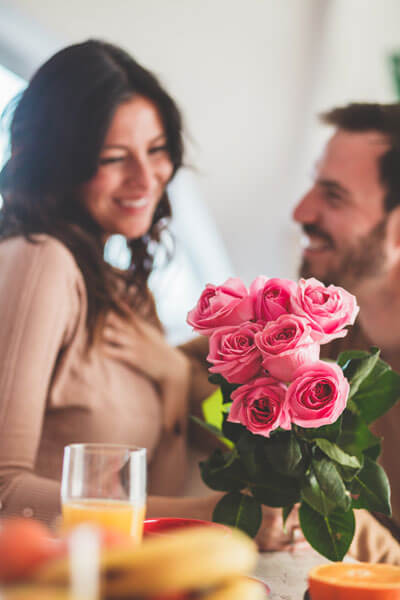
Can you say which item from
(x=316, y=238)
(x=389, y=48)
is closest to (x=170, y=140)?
(x=316, y=238)

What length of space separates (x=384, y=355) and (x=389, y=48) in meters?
2.22

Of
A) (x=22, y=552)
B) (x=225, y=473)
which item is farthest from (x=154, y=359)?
(x=22, y=552)

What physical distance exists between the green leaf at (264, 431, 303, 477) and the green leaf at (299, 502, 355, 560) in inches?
3.0

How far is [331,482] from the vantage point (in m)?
0.66

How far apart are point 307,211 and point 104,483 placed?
146 centimetres

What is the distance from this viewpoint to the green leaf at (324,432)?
26.3 inches

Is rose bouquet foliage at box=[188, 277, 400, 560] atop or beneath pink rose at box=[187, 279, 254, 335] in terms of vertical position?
beneath

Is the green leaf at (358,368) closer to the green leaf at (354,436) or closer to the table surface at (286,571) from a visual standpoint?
the green leaf at (354,436)

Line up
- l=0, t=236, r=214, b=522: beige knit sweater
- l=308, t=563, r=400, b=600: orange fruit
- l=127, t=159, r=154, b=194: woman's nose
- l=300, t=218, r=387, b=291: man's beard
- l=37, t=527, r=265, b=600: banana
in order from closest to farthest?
l=37, t=527, r=265, b=600: banana → l=308, t=563, r=400, b=600: orange fruit → l=0, t=236, r=214, b=522: beige knit sweater → l=127, t=159, r=154, b=194: woman's nose → l=300, t=218, r=387, b=291: man's beard

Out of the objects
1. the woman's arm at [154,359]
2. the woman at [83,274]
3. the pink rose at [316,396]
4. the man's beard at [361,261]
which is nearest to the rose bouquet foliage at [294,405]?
the pink rose at [316,396]

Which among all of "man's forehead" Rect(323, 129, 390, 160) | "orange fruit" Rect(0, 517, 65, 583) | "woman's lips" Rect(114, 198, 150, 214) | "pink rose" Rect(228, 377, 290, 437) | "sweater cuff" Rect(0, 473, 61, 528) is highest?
"man's forehead" Rect(323, 129, 390, 160)

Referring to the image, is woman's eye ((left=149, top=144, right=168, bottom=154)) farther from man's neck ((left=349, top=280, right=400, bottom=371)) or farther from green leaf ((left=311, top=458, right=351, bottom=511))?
green leaf ((left=311, top=458, right=351, bottom=511))

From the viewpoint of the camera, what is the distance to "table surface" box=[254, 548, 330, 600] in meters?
0.64

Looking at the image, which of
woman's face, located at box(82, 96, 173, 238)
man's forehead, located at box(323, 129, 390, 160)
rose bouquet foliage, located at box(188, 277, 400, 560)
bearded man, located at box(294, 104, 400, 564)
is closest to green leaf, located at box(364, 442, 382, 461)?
rose bouquet foliage, located at box(188, 277, 400, 560)
